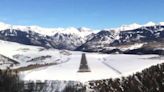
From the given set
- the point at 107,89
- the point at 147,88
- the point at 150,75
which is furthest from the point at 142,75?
the point at 147,88

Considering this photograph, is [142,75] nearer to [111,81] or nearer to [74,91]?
[111,81]

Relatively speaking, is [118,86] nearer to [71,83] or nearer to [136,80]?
[136,80]

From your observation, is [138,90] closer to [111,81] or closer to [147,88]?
[147,88]

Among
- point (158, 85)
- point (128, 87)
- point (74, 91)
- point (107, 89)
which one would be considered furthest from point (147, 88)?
point (74, 91)

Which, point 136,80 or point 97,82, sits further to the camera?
point 97,82

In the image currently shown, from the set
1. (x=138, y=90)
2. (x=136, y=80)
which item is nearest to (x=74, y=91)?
(x=136, y=80)

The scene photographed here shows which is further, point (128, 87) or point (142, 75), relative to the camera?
point (142, 75)

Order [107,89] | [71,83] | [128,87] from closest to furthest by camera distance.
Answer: [128,87], [107,89], [71,83]

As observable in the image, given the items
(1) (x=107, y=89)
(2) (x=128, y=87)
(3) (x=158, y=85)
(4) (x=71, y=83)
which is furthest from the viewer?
(4) (x=71, y=83)

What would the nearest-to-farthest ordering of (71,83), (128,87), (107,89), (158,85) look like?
(158,85) → (128,87) → (107,89) → (71,83)
